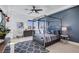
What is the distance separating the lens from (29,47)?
220 cm

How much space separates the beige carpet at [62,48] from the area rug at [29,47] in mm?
157

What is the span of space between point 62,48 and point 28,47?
0.74m

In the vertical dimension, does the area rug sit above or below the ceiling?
below

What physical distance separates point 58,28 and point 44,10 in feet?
1.65

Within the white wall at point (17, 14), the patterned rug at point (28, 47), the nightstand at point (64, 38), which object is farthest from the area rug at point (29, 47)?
the nightstand at point (64, 38)

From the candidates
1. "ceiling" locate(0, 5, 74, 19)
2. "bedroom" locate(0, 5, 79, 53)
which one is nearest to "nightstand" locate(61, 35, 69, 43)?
"bedroom" locate(0, 5, 79, 53)

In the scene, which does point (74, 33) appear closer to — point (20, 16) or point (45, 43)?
point (45, 43)

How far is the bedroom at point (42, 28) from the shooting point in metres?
2.14

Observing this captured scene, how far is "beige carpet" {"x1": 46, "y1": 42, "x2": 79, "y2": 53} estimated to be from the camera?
84.7 inches

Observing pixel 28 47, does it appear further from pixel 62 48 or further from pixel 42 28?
pixel 62 48

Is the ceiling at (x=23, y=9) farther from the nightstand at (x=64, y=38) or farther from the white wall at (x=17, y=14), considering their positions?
the nightstand at (x=64, y=38)

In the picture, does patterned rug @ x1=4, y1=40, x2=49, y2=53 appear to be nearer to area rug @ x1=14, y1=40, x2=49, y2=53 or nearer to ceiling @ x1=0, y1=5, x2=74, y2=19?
area rug @ x1=14, y1=40, x2=49, y2=53

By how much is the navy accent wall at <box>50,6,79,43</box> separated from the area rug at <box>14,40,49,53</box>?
70cm

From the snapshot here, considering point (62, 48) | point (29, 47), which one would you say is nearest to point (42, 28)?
point (29, 47)
